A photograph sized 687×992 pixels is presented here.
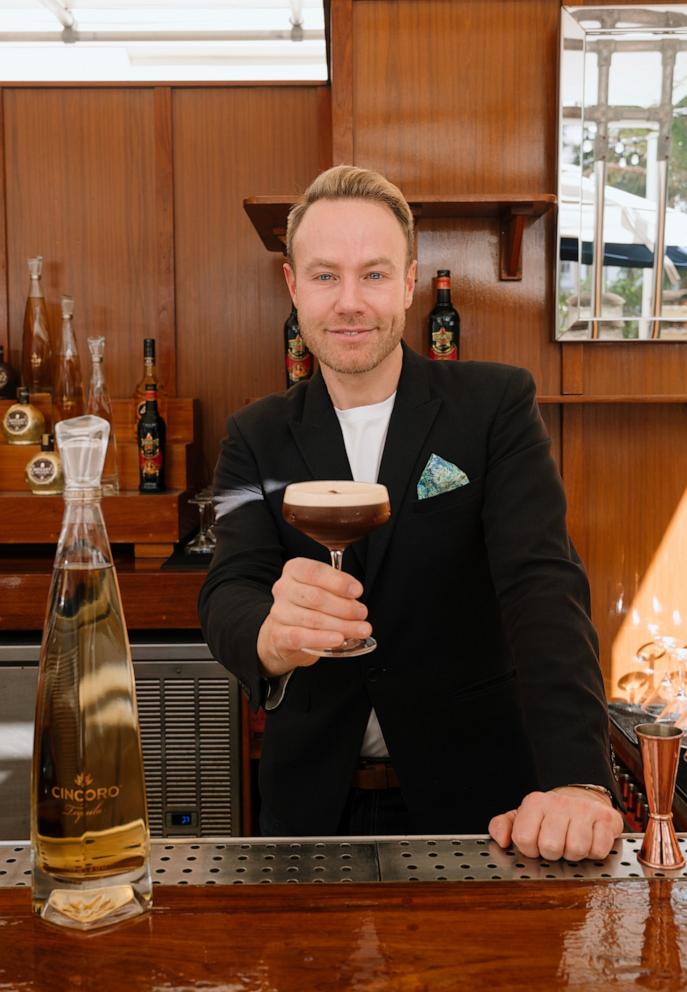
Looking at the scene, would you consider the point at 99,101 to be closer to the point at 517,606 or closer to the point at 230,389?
the point at 230,389

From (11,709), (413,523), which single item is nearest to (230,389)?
(11,709)

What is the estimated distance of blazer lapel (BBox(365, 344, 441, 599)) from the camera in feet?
5.57

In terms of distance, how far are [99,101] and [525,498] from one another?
8.95 ft

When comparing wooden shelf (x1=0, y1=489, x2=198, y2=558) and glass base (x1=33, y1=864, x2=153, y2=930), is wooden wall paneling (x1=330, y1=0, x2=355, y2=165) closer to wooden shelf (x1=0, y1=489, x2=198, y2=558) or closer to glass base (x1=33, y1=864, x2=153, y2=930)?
wooden shelf (x1=0, y1=489, x2=198, y2=558)

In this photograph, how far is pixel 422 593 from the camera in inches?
67.7

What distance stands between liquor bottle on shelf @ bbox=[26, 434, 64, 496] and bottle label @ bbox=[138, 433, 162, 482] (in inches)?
10.0

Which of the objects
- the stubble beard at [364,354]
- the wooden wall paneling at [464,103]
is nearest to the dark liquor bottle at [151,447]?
the wooden wall paneling at [464,103]

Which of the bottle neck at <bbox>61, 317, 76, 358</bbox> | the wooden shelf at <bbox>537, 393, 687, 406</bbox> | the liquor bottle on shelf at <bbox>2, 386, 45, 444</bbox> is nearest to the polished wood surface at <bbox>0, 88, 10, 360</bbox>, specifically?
the bottle neck at <bbox>61, 317, 76, 358</bbox>

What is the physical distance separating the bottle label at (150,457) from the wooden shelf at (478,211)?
76 cm

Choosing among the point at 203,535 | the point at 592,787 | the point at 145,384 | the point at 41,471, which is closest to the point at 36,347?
the point at 145,384

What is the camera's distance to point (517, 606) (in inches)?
59.1

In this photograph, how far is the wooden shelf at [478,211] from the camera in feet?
9.39

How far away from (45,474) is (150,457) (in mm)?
327

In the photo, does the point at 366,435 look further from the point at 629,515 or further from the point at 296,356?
the point at 629,515
